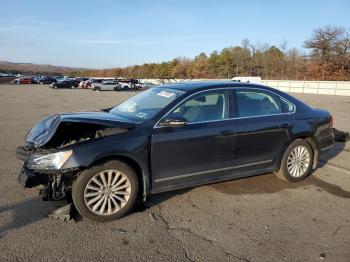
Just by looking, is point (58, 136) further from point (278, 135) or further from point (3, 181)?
point (278, 135)

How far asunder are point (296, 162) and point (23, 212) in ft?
13.5

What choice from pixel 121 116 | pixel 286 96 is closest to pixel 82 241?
pixel 121 116

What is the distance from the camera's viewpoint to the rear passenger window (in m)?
5.30

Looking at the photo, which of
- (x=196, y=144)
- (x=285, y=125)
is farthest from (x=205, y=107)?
(x=285, y=125)

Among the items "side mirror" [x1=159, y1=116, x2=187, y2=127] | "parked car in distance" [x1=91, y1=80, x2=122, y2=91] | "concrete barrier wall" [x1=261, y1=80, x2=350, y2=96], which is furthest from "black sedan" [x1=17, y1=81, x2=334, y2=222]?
"parked car in distance" [x1=91, y1=80, x2=122, y2=91]

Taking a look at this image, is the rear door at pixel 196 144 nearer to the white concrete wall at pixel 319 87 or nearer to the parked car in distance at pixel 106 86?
the white concrete wall at pixel 319 87

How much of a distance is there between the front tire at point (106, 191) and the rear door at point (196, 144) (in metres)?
0.35

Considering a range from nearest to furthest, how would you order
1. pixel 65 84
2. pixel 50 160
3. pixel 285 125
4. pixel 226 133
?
Answer: pixel 50 160 → pixel 226 133 → pixel 285 125 → pixel 65 84

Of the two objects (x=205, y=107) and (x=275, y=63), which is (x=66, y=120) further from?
(x=275, y=63)

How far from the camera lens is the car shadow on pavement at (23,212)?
4.18m

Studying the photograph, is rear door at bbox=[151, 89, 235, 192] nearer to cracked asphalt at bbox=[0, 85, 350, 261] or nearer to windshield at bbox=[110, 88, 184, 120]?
windshield at bbox=[110, 88, 184, 120]

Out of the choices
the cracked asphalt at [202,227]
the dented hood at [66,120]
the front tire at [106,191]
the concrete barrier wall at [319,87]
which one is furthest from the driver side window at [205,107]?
the concrete barrier wall at [319,87]

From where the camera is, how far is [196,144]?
477 cm

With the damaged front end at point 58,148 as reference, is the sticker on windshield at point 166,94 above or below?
above
